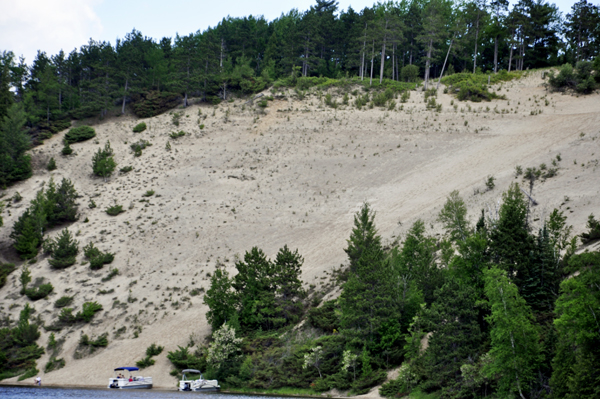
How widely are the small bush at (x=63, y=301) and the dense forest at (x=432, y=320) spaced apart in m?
15.5

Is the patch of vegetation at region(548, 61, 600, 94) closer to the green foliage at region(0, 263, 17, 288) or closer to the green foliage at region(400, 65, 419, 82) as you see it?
the green foliage at region(400, 65, 419, 82)

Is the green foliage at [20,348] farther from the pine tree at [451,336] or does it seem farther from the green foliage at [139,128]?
the green foliage at [139,128]

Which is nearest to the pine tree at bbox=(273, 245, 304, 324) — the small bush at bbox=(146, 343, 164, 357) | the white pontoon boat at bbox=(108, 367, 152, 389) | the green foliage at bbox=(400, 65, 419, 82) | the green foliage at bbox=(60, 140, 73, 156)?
the small bush at bbox=(146, 343, 164, 357)

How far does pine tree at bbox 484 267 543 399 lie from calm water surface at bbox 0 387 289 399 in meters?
16.3

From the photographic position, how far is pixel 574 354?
Answer: 23609 millimetres

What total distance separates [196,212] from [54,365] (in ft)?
76.0

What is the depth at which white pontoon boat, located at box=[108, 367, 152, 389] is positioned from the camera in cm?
4009

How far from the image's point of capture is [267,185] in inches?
2571

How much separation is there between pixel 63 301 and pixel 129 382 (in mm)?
14986

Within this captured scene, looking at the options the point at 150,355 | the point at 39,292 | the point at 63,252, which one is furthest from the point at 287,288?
the point at 63,252

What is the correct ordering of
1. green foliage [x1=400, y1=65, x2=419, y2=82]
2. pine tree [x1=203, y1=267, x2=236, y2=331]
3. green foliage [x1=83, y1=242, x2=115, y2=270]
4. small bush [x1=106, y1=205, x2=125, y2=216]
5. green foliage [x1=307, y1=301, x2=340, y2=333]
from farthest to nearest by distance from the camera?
1. green foliage [x1=400, y1=65, x2=419, y2=82]
2. small bush [x1=106, y1=205, x2=125, y2=216]
3. green foliage [x1=83, y1=242, x2=115, y2=270]
4. pine tree [x1=203, y1=267, x2=236, y2=331]
5. green foliage [x1=307, y1=301, x2=340, y2=333]

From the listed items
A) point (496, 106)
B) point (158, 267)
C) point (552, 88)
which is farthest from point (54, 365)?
point (552, 88)

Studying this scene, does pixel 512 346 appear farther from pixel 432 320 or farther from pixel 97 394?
pixel 97 394

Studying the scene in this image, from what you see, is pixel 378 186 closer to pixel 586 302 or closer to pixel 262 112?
pixel 262 112
